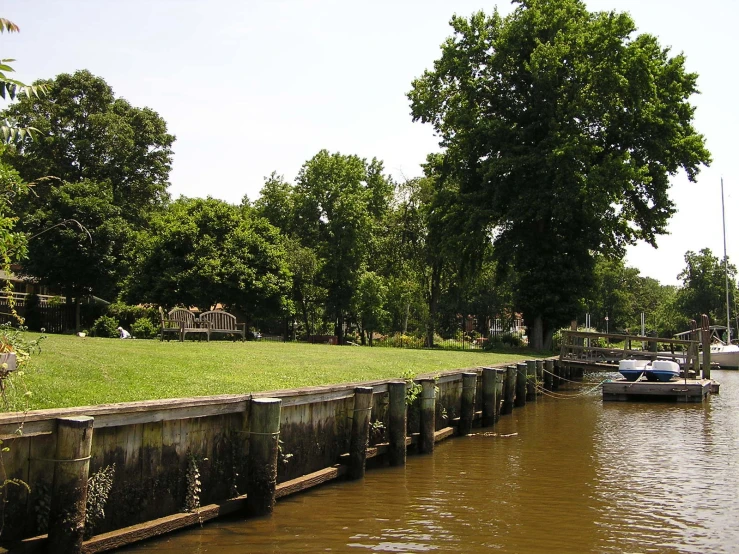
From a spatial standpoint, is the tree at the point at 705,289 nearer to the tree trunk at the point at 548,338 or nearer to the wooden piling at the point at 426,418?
the tree trunk at the point at 548,338

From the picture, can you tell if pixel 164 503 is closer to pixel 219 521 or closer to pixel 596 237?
pixel 219 521

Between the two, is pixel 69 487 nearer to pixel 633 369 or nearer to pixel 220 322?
pixel 220 322

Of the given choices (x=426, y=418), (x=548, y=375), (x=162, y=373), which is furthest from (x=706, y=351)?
→ (x=162, y=373)

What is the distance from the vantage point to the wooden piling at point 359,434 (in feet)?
40.0

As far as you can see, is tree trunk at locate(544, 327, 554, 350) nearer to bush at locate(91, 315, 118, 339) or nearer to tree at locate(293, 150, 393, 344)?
tree at locate(293, 150, 393, 344)

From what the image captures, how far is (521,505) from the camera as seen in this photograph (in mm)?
11016

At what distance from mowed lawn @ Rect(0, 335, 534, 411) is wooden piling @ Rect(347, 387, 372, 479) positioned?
1.14 meters

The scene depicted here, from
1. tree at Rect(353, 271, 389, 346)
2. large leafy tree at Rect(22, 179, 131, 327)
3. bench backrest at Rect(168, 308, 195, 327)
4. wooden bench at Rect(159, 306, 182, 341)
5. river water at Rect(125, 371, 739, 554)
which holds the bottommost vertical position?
river water at Rect(125, 371, 739, 554)

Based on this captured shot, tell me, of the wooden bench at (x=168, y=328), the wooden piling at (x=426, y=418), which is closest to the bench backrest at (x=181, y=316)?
the wooden bench at (x=168, y=328)

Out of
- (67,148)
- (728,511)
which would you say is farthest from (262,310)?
(728,511)

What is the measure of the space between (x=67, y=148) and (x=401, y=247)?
2418 cm

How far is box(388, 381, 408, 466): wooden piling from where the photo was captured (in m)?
13.5

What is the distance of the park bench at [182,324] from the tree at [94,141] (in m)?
26.9

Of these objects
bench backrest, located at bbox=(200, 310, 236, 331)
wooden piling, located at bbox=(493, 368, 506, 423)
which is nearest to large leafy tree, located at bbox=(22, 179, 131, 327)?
bench backrest, located at bbox=(200, 310, 236, 331)
